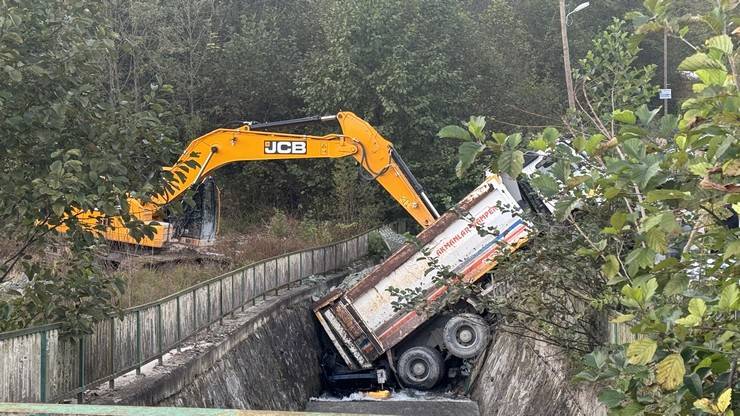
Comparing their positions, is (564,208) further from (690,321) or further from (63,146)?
(63,146)

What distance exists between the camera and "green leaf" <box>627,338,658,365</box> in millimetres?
2879

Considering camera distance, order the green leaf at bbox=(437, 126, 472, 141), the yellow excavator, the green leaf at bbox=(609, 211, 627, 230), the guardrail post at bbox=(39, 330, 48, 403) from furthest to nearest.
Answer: the yellow excavator → the guardrail post at bbox=(39, 330, 48, 403) → the green leaf at bbox=(437, 126, 472, 141) → the green leaf at bbox=(609, 211, 627, 230)

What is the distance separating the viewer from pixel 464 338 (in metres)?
14.3

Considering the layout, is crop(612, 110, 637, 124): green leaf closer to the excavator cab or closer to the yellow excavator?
the yellow excavator

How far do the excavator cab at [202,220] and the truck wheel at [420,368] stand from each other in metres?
8.30

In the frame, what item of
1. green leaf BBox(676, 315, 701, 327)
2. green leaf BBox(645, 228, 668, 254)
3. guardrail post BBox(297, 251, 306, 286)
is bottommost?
green leaf BBox(676, 315, 701, 327)

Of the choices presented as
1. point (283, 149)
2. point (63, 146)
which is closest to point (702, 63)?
point (63, 146)

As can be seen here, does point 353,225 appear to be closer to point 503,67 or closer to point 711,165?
point 503,67

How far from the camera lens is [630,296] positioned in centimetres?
306

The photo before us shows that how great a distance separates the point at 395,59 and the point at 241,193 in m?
8.75

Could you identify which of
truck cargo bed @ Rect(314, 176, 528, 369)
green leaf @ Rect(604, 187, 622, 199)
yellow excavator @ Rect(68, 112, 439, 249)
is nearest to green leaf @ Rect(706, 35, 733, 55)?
green leaf @ Rect(604, 187, 622, 199)

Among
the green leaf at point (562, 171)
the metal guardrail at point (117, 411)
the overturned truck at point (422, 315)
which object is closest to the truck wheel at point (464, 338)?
the overturned truck at point (422, 315)

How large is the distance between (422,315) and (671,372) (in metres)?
11.4

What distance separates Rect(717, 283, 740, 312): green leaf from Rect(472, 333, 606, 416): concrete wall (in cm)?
473
